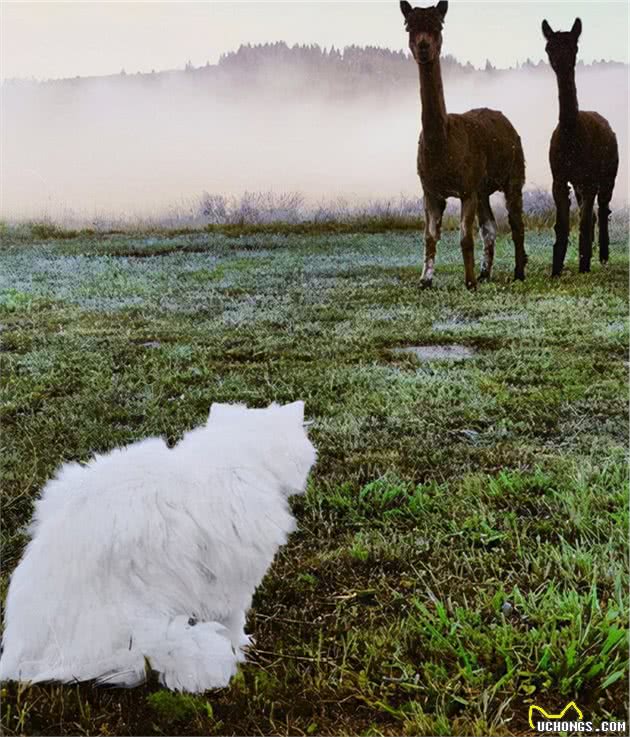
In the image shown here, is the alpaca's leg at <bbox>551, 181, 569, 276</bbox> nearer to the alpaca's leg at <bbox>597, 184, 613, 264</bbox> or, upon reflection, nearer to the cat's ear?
the alpaca's leg at <bbox>597, 184, 613, 264</bbox>

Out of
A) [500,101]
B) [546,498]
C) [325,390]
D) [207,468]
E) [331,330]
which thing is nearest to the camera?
[207,468]

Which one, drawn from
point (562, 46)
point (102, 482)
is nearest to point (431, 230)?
point (562, 46)

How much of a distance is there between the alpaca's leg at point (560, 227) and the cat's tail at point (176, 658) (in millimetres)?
2744

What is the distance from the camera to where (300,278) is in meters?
3.39

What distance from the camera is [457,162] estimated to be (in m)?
4.24

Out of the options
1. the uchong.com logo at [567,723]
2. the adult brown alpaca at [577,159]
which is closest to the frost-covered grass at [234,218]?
the adult brown alpaca at [577,159]

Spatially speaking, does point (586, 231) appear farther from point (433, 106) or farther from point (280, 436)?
point (280, 436)

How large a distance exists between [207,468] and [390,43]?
7.58 ft

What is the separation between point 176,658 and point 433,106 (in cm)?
298

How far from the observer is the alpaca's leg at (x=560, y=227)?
370 centimetres

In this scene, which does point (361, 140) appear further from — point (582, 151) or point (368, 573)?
point (368, 573)

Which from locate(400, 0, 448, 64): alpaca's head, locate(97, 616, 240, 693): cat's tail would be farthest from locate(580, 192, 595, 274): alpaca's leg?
locate(97, 616, 240, 693): cat's tail

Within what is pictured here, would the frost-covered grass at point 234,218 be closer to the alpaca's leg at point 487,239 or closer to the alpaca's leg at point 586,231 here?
the alpaca's leg at point 586,231

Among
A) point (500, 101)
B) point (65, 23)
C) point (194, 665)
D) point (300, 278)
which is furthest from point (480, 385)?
point (65, 23)
